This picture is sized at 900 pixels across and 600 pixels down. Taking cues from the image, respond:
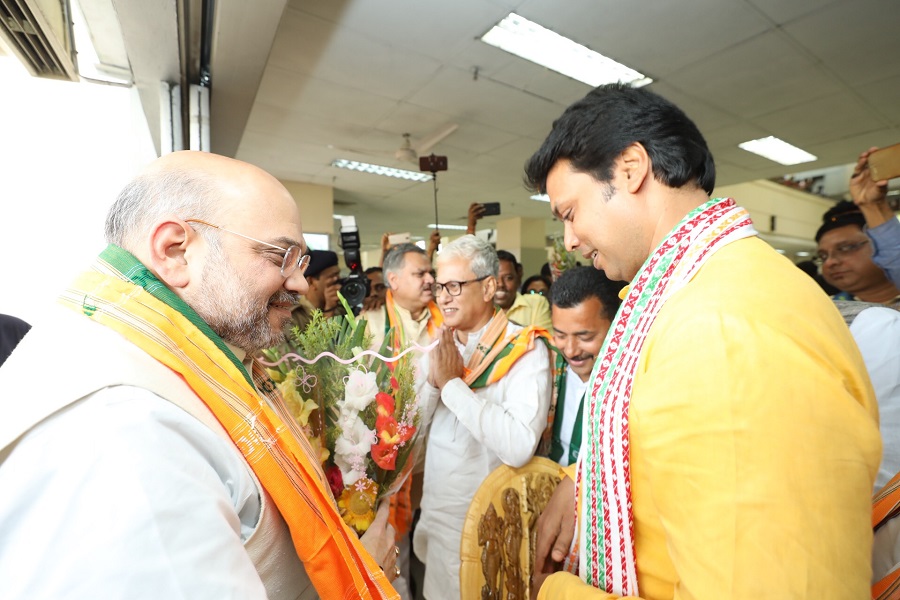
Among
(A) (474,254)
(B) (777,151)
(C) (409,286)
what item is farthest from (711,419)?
(B) (777,151)

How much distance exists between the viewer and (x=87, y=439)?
529 mm

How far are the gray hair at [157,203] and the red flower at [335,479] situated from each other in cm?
68

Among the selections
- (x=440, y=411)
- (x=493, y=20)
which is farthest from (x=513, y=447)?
(x=493, y=20)

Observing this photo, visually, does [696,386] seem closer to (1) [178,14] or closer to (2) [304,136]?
(1) [178,14]

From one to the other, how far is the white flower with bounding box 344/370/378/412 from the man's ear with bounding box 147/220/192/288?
0.44m

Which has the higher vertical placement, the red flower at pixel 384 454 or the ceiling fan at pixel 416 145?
the ceiling fan at pixel 416 145

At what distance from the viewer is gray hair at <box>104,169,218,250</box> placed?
82 cm

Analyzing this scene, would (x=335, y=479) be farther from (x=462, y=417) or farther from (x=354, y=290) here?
(x=354, y=290)

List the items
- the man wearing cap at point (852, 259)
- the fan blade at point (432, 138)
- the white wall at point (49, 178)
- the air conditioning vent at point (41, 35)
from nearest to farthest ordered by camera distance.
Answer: the air conditioning vent at point (41, 35) < the man wearing cap at point (852, 259) < the white wall at point (49, 178) < the fan blade at point (432, 138)

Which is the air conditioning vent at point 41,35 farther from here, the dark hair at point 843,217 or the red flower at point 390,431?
the dark hair at point 843,217

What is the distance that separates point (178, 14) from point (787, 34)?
4.01m

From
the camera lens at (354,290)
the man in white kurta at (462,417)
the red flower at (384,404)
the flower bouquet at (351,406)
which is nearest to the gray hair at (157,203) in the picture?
the flower bouquet at (351,406)

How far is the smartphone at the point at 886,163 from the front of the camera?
1.35 m

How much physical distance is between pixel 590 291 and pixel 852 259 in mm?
1448
